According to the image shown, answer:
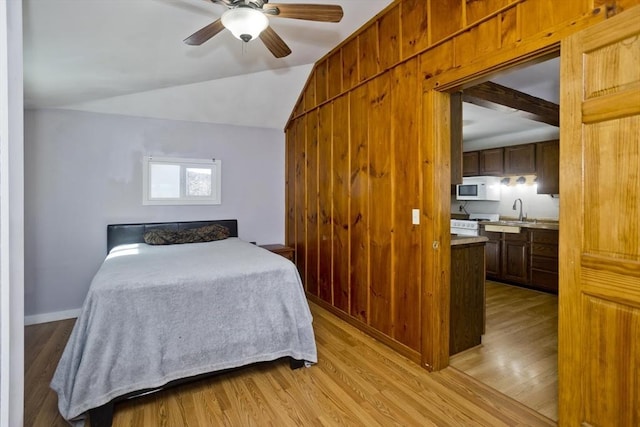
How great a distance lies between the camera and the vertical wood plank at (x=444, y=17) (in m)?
2.21

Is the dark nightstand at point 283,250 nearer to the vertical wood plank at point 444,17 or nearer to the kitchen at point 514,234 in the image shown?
the kitchen at point 514,234

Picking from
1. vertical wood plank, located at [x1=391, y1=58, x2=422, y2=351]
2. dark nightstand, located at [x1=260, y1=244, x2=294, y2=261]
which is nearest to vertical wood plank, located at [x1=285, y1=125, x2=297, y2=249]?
dark nightstand, located at [x1=260, y1=244, x2=294, y2=261]

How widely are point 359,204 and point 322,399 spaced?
1814mm

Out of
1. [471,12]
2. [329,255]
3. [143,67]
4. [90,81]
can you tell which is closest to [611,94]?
[471,12]

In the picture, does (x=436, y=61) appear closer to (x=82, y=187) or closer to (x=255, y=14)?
(x=255, y=14)

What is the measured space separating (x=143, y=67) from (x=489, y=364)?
4.06 metres

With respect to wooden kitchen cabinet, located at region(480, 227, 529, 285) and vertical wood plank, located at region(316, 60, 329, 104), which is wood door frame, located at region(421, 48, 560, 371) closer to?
vertical wood plank, located at region(316, 60, 329, 104)

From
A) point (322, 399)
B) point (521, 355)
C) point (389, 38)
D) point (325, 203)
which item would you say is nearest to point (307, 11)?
point (389, 38)

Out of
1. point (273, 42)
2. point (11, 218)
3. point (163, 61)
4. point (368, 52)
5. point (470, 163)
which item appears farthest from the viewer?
point (470, 163)

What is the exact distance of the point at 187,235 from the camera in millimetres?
3979

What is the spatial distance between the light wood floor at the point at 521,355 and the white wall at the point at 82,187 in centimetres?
364

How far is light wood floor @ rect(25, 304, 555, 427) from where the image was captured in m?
1.92

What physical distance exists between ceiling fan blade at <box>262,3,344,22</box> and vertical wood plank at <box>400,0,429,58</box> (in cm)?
84

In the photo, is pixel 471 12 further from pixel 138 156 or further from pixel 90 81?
pixel 138 156
